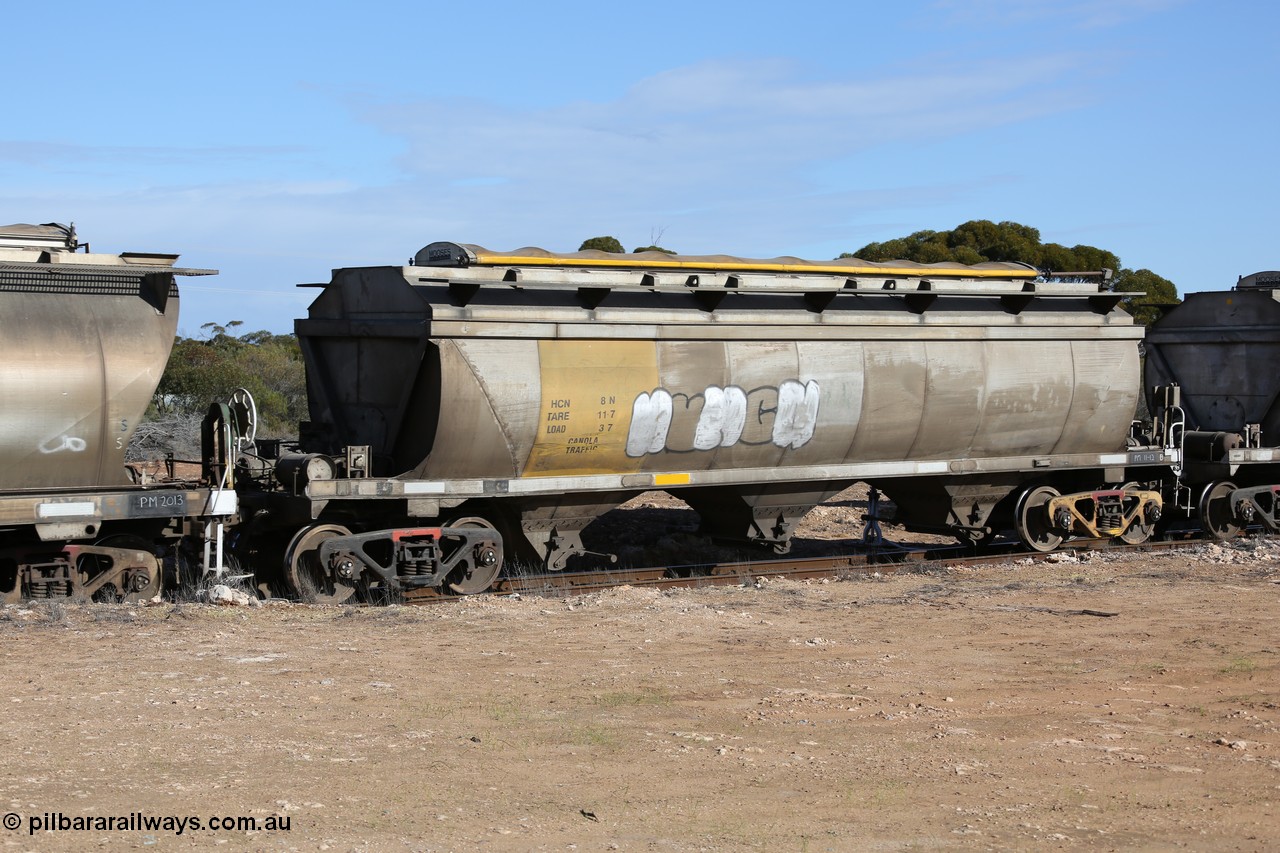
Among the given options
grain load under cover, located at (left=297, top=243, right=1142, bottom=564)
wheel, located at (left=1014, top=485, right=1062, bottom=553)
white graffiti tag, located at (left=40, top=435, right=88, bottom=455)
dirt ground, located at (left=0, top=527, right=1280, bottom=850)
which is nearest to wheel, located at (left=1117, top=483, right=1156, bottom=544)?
grain load under cover, located at (left=297, top=243, right=1142, bottom=564)

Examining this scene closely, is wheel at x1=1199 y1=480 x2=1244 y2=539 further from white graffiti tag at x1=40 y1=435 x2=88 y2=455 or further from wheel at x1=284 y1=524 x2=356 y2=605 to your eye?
white graffiti tag at x1=40 y1=435 x2=88 y2=455

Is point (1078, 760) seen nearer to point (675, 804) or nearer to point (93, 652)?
point (675, 804)

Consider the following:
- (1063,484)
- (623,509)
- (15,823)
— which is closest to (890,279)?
(1063,484)

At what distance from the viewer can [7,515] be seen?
10625 millimetres

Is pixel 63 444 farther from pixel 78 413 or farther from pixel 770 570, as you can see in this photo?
pixel 770 570

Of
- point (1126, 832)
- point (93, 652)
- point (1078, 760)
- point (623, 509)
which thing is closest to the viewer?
point (1126, 832)

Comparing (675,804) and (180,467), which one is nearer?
(675,804)

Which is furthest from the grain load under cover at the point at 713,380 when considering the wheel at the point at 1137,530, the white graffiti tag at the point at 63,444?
the white graffiti tag at the point at 63,444

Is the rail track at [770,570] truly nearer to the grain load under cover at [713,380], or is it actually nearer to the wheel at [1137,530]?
the wheel at [1137,530]

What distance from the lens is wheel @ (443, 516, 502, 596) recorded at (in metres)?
12.8

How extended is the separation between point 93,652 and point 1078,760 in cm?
684

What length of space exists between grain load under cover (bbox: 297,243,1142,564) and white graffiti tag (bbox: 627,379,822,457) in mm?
23

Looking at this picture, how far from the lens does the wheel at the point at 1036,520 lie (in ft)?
53.8

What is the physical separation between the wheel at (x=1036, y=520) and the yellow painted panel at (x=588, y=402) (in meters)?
5.71
